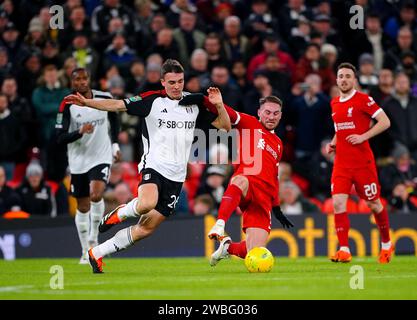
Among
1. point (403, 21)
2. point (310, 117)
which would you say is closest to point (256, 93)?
point (310, 117)

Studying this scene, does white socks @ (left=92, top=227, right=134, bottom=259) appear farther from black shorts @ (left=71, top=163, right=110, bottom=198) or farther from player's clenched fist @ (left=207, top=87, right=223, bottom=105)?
A: black shorts @ (left=71, top=163, right=110, bottom=198)

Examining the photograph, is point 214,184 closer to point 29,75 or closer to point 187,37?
point 187,37

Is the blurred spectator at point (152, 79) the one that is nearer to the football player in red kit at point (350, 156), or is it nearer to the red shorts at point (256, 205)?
the football player in red kit at point (350, 156)

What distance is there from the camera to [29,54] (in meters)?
19.6

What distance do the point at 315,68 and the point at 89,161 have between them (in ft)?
22.0

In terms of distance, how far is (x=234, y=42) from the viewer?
68.4 ft

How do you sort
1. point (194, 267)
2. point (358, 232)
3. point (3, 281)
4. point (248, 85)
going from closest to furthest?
point (3, 281) < point (194, 267) < point (358, 232) < point (248, 85)

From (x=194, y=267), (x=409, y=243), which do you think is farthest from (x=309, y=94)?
(x=194, y=267)

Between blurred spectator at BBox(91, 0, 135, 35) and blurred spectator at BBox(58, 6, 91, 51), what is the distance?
0.42 metres

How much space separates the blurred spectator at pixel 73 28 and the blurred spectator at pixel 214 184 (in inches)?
150

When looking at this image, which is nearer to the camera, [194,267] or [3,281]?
[3,281]

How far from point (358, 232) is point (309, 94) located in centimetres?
316

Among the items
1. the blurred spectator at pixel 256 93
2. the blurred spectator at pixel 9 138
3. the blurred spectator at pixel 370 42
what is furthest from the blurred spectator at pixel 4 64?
the blurred spectator at pixel 370 42

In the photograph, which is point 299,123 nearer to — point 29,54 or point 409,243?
point 409,243
